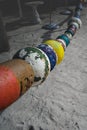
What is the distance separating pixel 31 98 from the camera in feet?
11.4

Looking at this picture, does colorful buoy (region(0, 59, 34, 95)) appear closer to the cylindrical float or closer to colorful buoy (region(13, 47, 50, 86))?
the cylindrical float

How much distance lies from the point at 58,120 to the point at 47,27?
441cm

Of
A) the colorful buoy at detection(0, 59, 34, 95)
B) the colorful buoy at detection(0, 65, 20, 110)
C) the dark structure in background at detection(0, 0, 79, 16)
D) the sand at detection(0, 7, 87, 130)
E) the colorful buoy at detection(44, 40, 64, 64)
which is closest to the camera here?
the colorful buoy at detection(0, 65, 20, 110)

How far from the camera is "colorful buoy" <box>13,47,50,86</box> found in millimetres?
2475

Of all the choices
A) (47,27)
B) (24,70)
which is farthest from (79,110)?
(47,27)

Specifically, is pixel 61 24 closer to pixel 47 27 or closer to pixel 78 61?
pixel 47 27

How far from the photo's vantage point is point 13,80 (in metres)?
1.93

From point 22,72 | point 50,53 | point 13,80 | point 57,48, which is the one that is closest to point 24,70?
point 22,72

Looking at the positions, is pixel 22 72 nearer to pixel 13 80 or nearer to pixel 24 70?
pixel 24 70

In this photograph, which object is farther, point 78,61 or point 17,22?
point 17,22

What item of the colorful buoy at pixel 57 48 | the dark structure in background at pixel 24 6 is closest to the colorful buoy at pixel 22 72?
the colorful buoy at pixel 57 48

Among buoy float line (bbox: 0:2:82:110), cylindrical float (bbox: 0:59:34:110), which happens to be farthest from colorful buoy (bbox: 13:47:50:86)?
cylindrical float (bbox: 0:59:34:110)

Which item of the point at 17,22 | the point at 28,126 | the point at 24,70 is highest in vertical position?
the point at 24,70

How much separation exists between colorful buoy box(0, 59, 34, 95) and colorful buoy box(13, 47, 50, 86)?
163 mm
